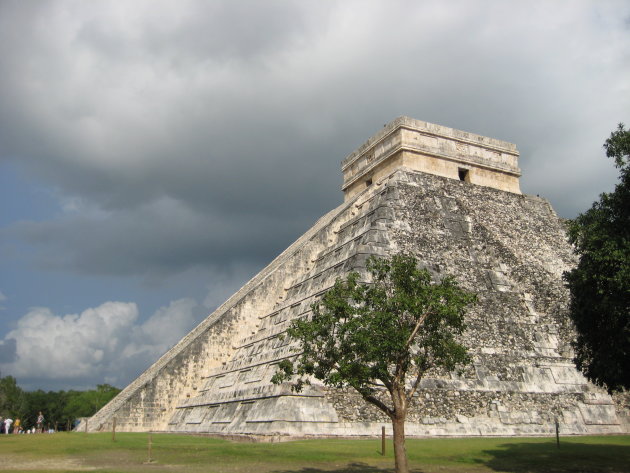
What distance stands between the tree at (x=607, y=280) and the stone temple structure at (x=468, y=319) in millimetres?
4406

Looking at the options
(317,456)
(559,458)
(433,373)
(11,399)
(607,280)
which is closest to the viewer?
(607,280)

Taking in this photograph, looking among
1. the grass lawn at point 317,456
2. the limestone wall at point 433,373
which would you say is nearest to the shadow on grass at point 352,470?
the grass lawn at point 317,456

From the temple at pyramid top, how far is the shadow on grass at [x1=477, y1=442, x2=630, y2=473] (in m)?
11.3

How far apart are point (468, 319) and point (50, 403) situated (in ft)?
171

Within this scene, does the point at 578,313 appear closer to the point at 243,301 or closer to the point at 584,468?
the point at 584,468

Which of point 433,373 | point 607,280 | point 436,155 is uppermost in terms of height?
point 436,155

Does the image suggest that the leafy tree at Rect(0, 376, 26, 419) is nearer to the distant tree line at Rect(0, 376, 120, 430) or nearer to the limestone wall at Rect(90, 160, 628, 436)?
the distant tree line at Rect(0, 376, 120, 430)

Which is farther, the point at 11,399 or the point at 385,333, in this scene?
the point at 11,399

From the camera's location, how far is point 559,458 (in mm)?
10891

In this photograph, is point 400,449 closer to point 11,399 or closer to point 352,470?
point 352,470

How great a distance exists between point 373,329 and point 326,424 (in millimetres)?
5120

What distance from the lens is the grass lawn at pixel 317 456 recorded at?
9.96 meters

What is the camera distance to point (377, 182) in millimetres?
21266

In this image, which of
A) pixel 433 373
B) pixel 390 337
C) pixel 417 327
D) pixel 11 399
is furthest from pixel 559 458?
pixel 11 399
